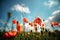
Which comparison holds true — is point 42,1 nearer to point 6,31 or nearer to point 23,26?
point 23,26

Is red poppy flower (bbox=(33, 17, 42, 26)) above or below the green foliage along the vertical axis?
above

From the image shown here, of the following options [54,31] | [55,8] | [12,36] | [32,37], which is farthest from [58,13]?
[12,36]

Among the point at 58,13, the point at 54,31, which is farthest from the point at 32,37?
the point at 58,13

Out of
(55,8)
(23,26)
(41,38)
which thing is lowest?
(41,38)

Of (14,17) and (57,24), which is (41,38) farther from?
(14,17)

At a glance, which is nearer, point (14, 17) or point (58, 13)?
point (58, 13)

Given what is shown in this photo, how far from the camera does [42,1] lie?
2.10 m

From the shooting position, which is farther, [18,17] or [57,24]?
[18,17]

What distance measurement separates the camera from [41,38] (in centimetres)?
206

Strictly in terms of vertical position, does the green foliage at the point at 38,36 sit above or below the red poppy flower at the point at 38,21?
below

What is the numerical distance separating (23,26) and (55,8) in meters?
0.39

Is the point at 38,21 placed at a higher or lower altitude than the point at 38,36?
higher

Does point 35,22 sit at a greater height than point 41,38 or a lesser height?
greater

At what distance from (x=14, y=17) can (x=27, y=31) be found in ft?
Answer: 0.70
